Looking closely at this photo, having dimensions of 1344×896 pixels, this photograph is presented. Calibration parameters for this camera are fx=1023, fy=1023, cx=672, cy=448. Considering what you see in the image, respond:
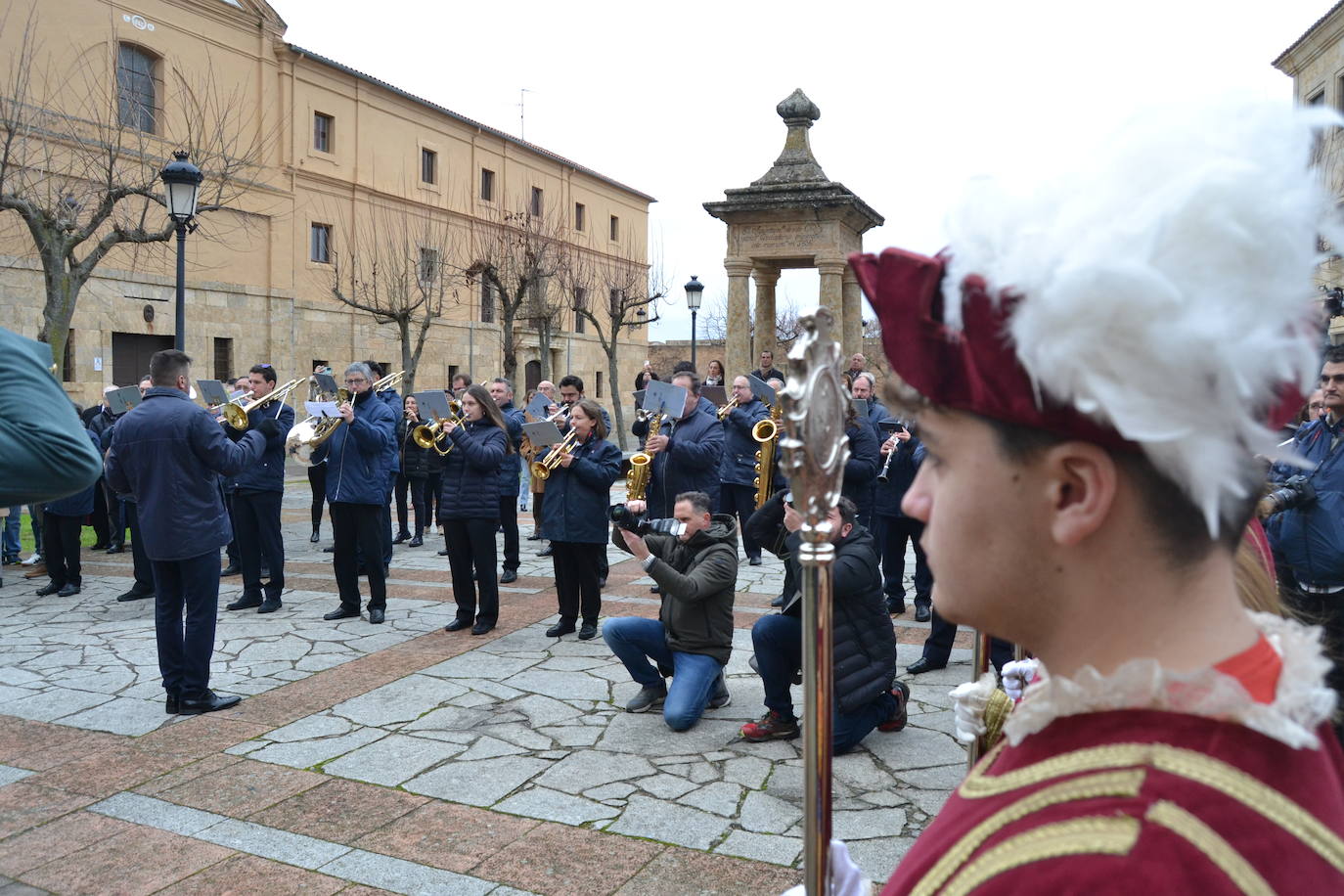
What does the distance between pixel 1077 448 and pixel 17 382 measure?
157 cm

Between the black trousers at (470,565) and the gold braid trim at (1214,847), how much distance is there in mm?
7089

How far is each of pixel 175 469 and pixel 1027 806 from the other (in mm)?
6046

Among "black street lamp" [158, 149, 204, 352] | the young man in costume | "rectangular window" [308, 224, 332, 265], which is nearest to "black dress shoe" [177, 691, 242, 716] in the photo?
the young man in costume

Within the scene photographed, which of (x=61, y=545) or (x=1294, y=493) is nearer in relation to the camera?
(x=1294, y=493)

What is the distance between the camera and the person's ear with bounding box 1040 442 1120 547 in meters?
0.90

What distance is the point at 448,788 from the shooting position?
4.61 m

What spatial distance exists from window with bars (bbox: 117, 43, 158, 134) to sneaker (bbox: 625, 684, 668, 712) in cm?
2265

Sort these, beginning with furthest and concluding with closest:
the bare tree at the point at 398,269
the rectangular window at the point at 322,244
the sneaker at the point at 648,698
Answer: the rectangular window at the point at 322,244
the bare tree at the point at 398,269
the sneaker at the point at 648,698

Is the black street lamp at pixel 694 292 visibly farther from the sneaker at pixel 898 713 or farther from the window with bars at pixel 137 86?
the sneaker at pixel 898 713

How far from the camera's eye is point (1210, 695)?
882mm

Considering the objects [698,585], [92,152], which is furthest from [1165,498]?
[92,152]

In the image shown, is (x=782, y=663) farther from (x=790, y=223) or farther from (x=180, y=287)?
(x=790, y=223)

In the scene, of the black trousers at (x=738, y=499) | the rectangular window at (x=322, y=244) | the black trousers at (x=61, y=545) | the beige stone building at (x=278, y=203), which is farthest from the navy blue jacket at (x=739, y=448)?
the rectangular window at (x=322, y=244)

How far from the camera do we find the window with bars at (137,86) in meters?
23.7
